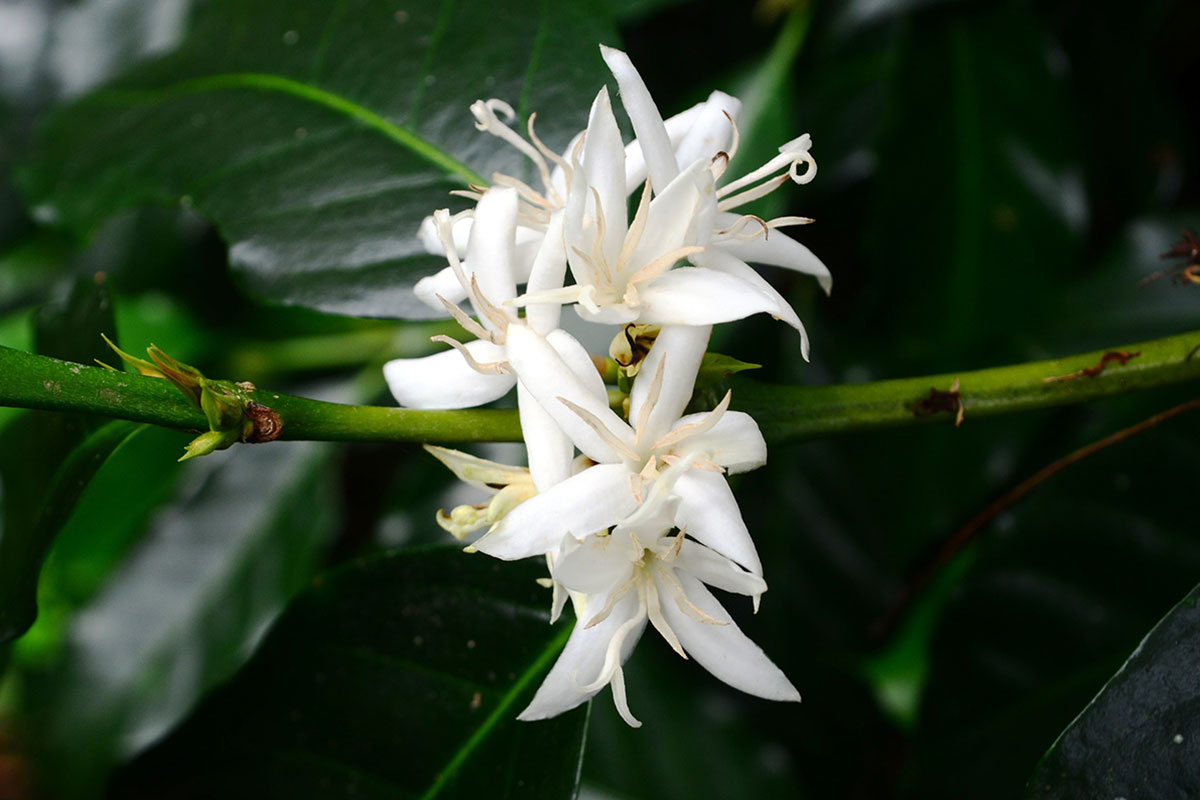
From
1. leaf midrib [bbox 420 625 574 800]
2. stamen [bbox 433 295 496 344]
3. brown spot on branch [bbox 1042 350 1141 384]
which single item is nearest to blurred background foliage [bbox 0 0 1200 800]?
leaf midrib [bbox 420 625 574 800]

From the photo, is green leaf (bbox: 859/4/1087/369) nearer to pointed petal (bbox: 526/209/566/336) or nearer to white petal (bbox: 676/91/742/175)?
white petal (bbox: 676/91/742/175)

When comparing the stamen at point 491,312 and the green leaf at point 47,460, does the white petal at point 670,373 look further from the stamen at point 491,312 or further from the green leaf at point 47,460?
the green leaf at point 47,460

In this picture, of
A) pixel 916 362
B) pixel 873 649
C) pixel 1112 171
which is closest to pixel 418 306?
pixel 916 362

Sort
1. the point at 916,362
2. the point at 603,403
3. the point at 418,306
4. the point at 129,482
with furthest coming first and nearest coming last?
the point at 129,482 < the point at 916,362 < the point at 418,306 < the point at 603,403

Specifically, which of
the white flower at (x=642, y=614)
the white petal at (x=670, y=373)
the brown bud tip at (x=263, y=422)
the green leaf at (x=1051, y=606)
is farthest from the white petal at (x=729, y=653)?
the green leaf at (x=1051, y=606)

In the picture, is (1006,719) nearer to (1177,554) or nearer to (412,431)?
(1177,554)
